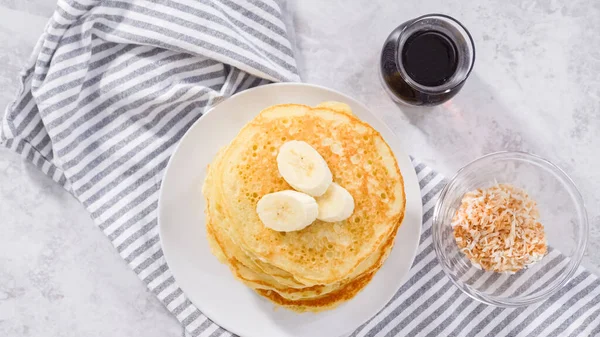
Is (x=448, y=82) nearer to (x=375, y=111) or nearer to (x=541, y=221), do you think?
(x=375, y=111)

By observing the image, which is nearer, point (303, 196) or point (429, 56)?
point (303, 196)

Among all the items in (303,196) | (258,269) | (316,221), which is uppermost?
(303,196)

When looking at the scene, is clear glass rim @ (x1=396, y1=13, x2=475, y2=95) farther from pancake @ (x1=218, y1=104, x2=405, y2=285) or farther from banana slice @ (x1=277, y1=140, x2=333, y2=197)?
banana slice @ (x1=277, y1=140, x2=333, y2=197)

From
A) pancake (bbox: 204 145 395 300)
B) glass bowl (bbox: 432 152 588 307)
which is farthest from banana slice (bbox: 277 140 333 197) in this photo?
glass bowl (bbox: 432 152 588 307)

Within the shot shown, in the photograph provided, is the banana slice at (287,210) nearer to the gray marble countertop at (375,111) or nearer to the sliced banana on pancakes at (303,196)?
the sliced banana on pancakes at (303,196)

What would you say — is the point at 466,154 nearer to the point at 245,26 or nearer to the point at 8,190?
the point at 245,26

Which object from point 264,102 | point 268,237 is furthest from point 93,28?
point 268,237

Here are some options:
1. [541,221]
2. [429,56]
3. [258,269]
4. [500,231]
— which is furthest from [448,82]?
[258,269]
